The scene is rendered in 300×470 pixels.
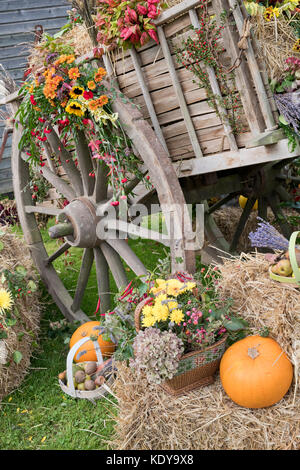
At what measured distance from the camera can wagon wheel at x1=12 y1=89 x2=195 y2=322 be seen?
2.07 m

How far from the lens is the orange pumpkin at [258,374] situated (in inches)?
67.3

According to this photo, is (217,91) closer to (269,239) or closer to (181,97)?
(181,97)

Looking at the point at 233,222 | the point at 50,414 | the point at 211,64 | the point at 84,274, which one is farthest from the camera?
the point at 233,222

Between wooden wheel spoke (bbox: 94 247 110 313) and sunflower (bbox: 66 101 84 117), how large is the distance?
0.91 m

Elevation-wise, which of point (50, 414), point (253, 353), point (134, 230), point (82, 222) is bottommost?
point (50, 414)

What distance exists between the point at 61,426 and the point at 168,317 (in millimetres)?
924

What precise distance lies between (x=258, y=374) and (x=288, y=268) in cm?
46

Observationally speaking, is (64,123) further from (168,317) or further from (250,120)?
(168,317)

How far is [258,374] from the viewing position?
5.64 ft

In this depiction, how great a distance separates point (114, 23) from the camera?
218 centimetres

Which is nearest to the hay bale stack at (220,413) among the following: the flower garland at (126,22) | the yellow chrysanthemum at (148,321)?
the yellow chrysanthemum at (148,321)

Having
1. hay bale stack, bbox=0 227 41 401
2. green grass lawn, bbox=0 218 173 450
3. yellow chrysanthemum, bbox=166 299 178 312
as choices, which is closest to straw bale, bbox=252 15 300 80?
yellow chrysanthemum, bbox=166 299 178 312

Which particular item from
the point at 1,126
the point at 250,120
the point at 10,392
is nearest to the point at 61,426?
the point at 10,392

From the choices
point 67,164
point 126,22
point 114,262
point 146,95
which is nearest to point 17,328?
point 114,262
